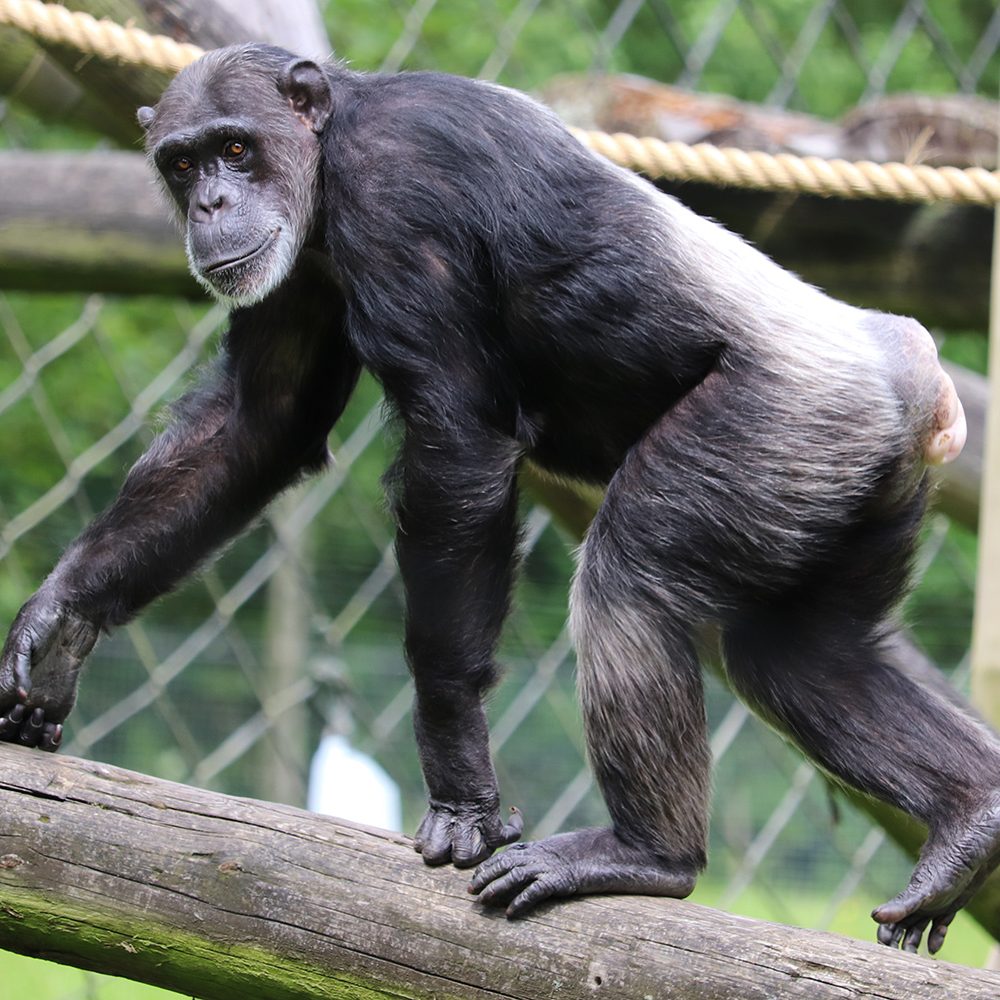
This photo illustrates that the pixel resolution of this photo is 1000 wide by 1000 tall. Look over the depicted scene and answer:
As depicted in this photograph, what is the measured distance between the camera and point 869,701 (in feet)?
9.27

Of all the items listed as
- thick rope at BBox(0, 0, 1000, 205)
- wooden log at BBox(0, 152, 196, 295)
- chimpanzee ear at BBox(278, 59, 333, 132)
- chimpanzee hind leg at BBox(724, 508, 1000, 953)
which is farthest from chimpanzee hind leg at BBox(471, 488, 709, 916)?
wooden log at BBox(0, 152, 196, 295)

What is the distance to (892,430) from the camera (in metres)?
2.71

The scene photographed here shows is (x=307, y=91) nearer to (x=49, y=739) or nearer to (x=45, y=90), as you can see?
(x=49, y=739)

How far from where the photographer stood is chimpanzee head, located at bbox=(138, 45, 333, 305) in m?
2.84

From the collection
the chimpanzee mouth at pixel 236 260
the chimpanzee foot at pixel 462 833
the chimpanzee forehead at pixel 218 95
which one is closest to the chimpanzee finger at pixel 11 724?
the chimpanzee foot at pixel 462 833

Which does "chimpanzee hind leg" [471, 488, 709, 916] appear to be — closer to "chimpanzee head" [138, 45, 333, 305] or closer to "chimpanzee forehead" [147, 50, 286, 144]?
"chimpanzee head" [138, 45, 333, 305]

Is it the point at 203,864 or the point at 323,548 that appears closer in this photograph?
the point at 203,864

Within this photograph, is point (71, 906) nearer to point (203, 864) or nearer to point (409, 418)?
point (203, 864)

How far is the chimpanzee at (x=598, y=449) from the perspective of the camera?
2.59 meters

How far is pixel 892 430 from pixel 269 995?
142cm

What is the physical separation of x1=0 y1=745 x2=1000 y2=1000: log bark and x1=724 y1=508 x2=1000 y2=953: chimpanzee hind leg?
0.57m

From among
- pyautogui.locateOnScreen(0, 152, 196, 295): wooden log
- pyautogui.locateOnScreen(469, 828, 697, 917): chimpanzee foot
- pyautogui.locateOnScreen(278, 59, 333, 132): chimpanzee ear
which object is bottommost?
pyautogui.locateOnScreen(0, 152, 196, 295): wooden log

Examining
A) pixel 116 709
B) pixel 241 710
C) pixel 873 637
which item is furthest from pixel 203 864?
pixel 241 710

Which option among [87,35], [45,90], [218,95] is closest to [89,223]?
[45,90]
